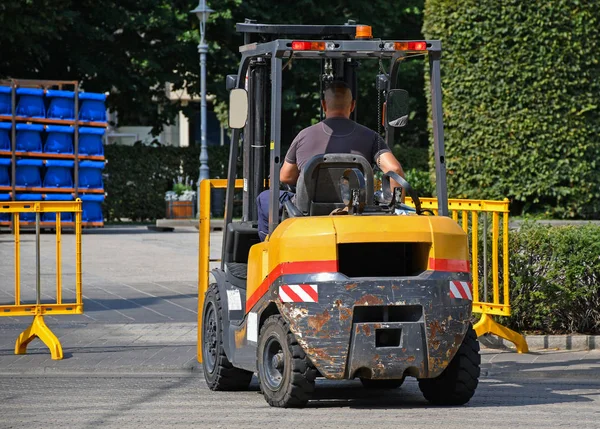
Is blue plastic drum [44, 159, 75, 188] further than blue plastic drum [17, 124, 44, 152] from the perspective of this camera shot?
Yes

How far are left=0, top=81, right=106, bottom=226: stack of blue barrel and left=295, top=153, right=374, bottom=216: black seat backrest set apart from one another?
19888mm

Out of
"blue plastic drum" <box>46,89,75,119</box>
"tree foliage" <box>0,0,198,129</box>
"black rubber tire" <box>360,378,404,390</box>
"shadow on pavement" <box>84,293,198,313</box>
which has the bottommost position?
"shadow on pavement" <box>84,293,198,313</box>

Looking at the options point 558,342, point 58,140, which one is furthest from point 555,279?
point 58,140

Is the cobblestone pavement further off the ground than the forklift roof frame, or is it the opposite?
the forklift roof frame

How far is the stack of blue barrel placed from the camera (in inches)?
1114

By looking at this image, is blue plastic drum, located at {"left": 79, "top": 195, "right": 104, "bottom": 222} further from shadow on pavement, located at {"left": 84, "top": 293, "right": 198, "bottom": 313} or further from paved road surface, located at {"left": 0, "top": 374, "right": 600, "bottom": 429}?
paved road surface, located at {"left": 0, "top": 374, "right": 600, "bottom": 429}

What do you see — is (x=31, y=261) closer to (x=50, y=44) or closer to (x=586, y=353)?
(x=586, y=353)

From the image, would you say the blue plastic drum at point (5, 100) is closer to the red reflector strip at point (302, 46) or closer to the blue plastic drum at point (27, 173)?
the blue plastic drum at point (27, 173)

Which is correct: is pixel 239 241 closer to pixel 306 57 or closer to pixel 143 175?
pixel 306 57

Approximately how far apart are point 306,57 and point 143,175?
91.1ft

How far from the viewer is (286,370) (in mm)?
8602

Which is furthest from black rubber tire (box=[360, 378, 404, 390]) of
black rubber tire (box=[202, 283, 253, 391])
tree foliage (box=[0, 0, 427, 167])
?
tree foliage (box=[0, 0, 427, 167])

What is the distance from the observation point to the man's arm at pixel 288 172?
897 cm

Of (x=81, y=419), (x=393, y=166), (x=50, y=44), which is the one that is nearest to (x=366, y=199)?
(x=393, y=166)
